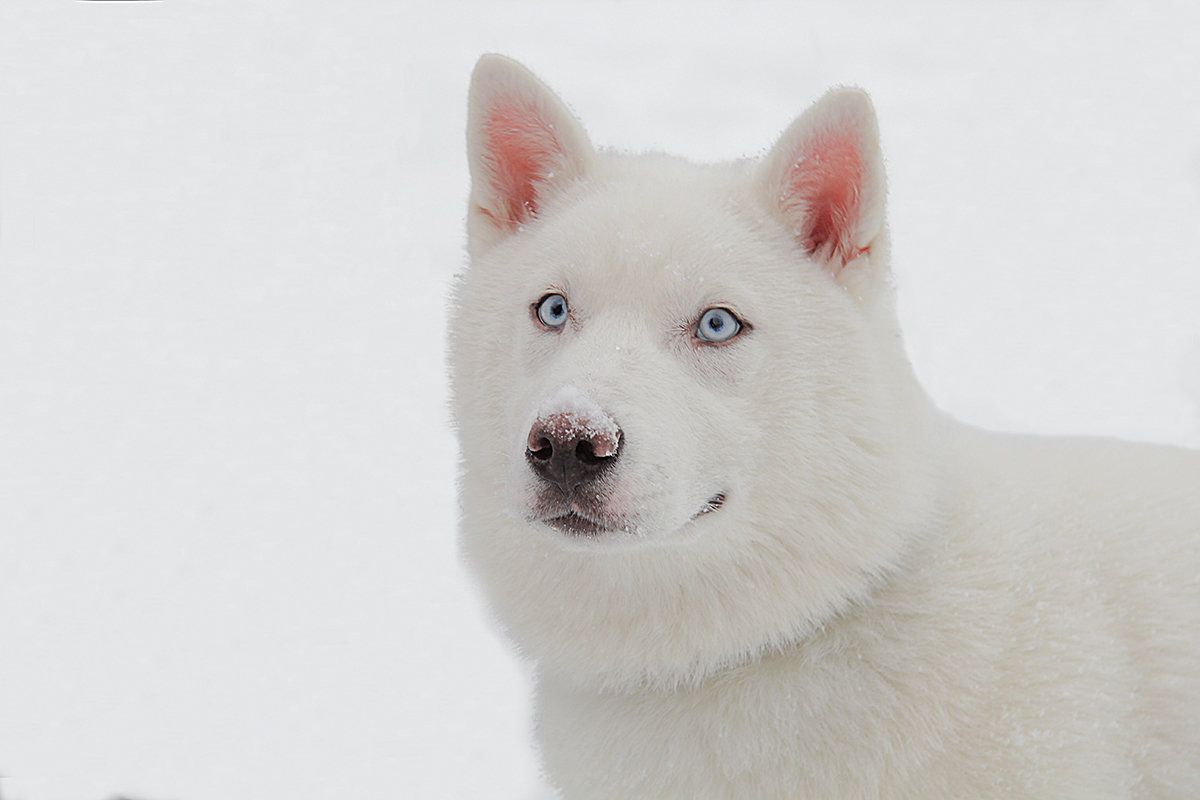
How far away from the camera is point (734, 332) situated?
9.09ft

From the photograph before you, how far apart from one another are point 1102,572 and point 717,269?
1351 mm

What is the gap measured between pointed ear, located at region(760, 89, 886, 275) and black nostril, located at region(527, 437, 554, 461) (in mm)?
1056

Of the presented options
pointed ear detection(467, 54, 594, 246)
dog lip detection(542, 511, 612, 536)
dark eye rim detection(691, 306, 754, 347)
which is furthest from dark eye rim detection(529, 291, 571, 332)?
dog lip detection(542, 511, 612, 536)

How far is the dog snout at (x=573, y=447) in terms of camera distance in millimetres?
2348

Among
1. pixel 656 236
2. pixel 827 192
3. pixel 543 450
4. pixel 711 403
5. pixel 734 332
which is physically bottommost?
pixel 543 450

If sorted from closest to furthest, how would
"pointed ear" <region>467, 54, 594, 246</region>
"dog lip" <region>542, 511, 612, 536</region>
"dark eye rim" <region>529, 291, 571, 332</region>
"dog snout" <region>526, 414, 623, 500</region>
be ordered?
"dog snout" <region>526, 414, 623, 500</region> → "dog lip" <region>542, 511, 612, 536</region> → "dark eye rim" <region>529, 291, 571, 332</region> → "pointed ear" <region>467, 54, 594, 246</region>

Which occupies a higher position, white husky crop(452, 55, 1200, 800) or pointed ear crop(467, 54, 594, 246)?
pointed ear crop(467, 54, 594, 246)

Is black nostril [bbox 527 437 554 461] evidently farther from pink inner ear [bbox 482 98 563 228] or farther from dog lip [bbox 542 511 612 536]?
pink inner ear [bbox 482 98 563 228]

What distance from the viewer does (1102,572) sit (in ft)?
9.43

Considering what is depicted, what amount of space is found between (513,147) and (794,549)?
1512mm

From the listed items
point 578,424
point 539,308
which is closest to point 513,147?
point 539,308

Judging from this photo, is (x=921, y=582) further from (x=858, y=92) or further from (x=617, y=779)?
(x=858, y=92)

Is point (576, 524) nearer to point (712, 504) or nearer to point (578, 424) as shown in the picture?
point (578, 424)

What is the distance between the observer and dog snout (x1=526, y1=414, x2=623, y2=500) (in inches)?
92.4
